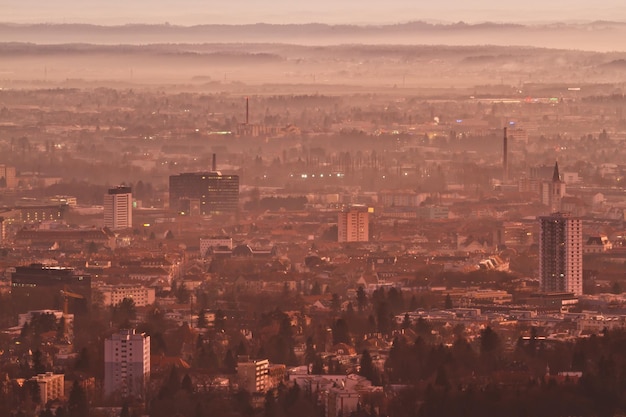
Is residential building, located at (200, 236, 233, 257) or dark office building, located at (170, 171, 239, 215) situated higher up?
dark office building, located at (170, 171, 239, 215)

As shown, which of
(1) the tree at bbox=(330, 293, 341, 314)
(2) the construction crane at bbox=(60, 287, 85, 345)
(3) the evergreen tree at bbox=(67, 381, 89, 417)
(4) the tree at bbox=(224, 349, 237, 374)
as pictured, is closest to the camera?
(3) the evergreen tree at bbox=(67, 381, 89, 417)

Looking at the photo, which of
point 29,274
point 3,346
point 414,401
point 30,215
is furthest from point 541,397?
point 30,215

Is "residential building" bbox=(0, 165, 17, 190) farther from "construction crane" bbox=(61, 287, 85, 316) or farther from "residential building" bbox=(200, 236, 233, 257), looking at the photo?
"construction crane" bbox=(61, 287, 85, 316)

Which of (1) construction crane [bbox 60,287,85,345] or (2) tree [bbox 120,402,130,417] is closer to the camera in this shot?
(2) tree [bbox 120,402,130,417]

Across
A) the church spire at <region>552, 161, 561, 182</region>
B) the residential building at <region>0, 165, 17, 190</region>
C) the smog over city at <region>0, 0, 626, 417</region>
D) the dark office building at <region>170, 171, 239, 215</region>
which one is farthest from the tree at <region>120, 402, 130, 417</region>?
the residential building at <region>0, 165, 17, 190</region>

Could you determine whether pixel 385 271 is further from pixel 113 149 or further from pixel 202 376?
pixel 113 149

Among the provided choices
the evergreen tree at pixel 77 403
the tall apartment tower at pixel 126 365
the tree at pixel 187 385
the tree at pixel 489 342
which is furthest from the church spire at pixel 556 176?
the evergreen tree at pixel 77 403

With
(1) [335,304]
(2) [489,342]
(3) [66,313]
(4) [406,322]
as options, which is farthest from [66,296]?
(2) [489,342]
